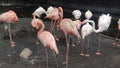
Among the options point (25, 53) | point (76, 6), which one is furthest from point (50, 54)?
point (76, 6)

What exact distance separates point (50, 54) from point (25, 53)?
486 millimetres

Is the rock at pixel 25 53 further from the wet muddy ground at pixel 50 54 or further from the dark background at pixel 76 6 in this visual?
the dark background at pixel 76 6

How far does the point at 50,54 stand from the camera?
6.26m

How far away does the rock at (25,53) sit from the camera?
6065mm

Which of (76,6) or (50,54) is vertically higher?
(76,6)

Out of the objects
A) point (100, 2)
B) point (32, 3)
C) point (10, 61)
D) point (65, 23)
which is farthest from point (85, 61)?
point (32, 3)

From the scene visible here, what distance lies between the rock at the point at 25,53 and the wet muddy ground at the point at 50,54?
3.0 inches

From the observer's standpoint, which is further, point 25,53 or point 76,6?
point 76,6

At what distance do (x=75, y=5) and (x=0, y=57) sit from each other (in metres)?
5.42

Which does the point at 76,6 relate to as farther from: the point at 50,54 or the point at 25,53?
the point at 25,53

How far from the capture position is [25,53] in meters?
6.19

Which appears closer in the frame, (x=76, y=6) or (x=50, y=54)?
(x=50, y=54)

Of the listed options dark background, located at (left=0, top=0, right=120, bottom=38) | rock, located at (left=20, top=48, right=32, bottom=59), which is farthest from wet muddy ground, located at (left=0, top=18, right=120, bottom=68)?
dark background, located at (left=0, top=0, right=120, bottom=38)

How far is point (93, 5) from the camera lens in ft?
33.8
